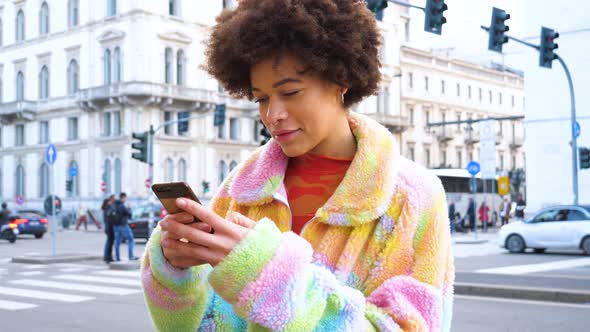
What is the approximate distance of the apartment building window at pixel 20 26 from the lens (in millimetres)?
56281

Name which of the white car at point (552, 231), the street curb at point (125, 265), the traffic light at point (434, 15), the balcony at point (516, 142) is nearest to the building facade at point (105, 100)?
the white car at point (552, 231)

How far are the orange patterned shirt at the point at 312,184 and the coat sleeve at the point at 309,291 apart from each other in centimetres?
29

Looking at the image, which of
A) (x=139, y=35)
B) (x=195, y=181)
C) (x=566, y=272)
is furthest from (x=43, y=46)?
(x=566, y=272)

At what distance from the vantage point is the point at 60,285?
1412 cm

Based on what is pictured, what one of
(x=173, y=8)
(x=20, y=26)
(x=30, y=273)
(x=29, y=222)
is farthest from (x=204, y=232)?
(x=20, y=26)

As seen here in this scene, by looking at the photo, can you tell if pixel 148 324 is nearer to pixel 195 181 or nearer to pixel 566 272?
pixel 566 272

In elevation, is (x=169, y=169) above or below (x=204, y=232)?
above

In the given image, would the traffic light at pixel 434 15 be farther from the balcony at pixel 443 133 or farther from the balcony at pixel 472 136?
the balcony at pixel 472 136

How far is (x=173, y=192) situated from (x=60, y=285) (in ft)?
44.0

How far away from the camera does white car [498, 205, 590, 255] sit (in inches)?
792

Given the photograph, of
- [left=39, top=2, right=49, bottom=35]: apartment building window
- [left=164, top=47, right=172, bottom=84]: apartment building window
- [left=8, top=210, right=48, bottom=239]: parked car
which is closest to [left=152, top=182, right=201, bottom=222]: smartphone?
[left=8, top=210, right=48, bottom=239]: parked car

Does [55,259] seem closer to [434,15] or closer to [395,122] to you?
[434,15]

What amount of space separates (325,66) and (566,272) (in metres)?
14.7

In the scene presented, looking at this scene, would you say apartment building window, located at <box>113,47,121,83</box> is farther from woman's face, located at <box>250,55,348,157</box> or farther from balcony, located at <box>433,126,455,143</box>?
woman's face, located at <box>250,55,348,157</box>
